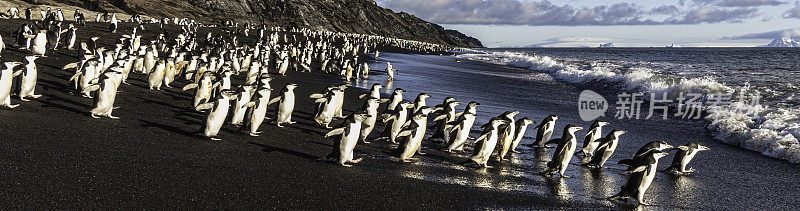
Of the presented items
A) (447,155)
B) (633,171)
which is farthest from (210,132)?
(633,171)

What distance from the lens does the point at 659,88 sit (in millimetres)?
21922

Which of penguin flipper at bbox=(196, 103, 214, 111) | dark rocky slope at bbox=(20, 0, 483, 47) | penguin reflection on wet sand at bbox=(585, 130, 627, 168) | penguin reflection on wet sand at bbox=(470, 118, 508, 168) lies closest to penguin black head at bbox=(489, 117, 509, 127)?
penguin reflection on wet sand at bbox=(470, 118, 508, 168)

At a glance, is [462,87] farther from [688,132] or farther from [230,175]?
[230,175]

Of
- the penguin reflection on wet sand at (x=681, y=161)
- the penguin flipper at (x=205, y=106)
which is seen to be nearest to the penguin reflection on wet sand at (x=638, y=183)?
the penguin reflection on wet sand at (x=681, y=161)

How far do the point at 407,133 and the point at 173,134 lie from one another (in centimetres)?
362

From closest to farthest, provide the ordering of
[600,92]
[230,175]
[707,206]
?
[230,175] → [707,206] → [600,92]

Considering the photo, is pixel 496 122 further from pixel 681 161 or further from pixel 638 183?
pixel 681 161

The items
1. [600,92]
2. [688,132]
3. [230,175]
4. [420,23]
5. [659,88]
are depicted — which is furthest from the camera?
[420,23]

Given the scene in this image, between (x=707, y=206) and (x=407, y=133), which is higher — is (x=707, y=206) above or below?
below

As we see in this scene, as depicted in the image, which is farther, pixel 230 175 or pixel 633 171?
pixel 633 171

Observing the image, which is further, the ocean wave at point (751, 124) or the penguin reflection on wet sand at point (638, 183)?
the ocean wave at point (751, 124)

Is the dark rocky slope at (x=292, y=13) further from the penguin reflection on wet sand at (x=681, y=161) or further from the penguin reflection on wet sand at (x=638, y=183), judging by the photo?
the penguin reflection on wet sand at (x=638, y=183)

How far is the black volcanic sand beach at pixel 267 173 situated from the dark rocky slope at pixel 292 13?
2446 inches

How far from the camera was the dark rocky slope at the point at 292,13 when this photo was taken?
75.8 metres
